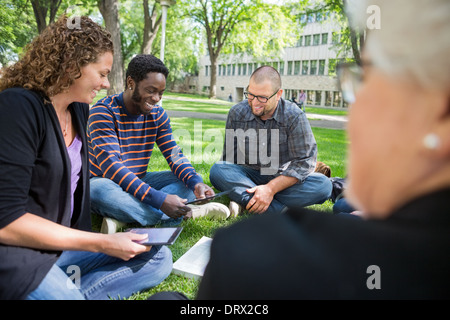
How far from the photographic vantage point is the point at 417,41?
2.02 feet

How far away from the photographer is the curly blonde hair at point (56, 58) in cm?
193

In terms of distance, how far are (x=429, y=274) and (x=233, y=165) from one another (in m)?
3.49

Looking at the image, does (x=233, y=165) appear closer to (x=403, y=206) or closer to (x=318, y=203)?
(x=318, y=203)

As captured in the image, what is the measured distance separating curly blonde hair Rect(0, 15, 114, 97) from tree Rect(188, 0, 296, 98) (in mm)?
26818

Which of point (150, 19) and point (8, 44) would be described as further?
point (150, 19)

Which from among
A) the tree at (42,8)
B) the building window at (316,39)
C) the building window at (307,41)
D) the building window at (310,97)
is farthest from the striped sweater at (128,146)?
the building window at (307,41)

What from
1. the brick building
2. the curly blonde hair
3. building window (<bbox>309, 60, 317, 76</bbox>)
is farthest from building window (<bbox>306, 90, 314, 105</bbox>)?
the curly blonde hair

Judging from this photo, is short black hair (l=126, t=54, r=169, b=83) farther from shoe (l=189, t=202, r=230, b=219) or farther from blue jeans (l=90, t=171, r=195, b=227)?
shoe (l=189, t=202, r=230, b=219)

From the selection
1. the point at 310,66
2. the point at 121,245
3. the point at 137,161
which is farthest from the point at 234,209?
the point at 310,66

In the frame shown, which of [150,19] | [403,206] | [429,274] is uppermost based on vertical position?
[150,19]

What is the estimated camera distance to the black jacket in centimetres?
62

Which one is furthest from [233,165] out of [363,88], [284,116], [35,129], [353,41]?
[353,41]

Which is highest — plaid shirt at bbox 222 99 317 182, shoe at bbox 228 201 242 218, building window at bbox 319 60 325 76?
building window at bbox 319 60 325 76
